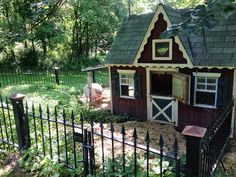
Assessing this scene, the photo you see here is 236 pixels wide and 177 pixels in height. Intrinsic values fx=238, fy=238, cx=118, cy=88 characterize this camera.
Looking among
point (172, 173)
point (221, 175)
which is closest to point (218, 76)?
point (221, 175)

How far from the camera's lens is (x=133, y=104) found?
920 centimetres

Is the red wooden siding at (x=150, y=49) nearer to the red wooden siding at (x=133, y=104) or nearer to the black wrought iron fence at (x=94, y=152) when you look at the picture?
the red wooden siding at (x=133, y=104)

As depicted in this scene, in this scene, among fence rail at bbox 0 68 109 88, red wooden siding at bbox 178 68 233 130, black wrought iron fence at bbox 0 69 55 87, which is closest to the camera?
red wooden siding at bbox 178 68 233 130

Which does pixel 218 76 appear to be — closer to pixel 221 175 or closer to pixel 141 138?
pixel 141 138

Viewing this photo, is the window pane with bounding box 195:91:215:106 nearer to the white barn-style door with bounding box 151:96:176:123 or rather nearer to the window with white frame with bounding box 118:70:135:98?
the white barn-style door with bounding box 151:96:176:123

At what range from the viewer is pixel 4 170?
177 inches

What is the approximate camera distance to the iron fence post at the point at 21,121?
14.7 ft

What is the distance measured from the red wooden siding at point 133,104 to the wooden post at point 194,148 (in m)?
5.91

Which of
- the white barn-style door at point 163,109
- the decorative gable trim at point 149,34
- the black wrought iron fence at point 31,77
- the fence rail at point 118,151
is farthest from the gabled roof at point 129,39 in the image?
the black wrought iron fence at point 31,77

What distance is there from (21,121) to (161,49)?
4.90 metres

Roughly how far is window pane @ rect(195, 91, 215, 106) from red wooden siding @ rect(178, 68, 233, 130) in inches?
11.2

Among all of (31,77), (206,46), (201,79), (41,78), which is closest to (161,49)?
(206,46)

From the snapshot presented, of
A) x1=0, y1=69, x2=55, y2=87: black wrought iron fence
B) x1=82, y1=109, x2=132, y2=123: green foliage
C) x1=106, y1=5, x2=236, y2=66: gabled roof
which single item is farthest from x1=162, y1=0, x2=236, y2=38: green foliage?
x1=0, y1=69, x2=55, y2=87: black wrought iron fence

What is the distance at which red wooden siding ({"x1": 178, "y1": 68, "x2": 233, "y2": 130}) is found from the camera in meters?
7.04
